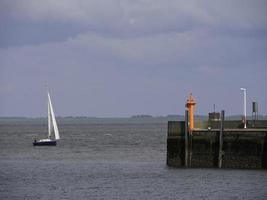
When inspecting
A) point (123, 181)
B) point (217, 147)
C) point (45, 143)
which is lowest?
point (123, 181)

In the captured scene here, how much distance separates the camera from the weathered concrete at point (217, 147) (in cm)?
4388

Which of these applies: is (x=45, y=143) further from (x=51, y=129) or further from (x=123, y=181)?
(x=123, y=181)

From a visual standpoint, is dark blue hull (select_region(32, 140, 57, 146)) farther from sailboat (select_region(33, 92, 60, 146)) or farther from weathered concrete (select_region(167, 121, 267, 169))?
weathered concrete (select_region(167, 121, 267, 169))

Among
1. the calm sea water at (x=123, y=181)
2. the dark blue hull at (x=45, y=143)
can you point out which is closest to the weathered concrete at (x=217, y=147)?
the calm sea water at (x=123, y=181)

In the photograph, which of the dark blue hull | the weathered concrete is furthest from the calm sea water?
the dark blue hull

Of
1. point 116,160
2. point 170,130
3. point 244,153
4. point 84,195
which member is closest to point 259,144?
point 244,153

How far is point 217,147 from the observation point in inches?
1759

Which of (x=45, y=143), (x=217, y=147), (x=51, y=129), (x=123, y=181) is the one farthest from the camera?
(x=51, y=129)

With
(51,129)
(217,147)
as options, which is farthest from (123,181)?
(51,129)

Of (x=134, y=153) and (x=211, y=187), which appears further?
(x=134, y=153)

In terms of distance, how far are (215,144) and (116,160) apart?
15125 mm

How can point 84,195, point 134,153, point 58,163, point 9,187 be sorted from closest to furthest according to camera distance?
1. point 84,195
2. point 9,187
3. point 58,163
4. point 134,153

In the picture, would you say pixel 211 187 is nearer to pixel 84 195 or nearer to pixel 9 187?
pixel 84 195

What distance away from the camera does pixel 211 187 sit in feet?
131
